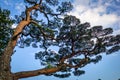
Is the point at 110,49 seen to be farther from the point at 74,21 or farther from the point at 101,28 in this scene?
the point at 74,21

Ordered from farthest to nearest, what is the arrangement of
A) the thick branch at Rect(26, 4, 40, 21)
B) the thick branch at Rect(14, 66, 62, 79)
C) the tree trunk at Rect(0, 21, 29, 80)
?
the thick branch at Rect(26, 4, 40, 21)
the thick branch at Rect(14, 66, 62, 79)
the tree trunk at Rect(0, 21, 29, 80)

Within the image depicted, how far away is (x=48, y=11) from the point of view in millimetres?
16484

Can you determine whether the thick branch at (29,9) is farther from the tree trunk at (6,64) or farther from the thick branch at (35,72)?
the thick branch at (35,72)

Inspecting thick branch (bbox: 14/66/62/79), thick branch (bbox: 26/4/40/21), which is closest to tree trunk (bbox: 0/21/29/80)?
thick branch (bbox: 14/66/62/79)

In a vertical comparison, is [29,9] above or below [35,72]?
above

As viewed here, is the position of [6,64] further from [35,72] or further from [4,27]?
[4,27]

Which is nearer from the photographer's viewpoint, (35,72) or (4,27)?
(35,72)

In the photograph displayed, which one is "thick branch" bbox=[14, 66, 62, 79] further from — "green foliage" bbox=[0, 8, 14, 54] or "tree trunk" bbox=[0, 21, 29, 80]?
"green foliage" bbox=[0, 8, 14, 54]

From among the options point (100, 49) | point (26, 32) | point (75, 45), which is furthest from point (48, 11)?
point (100, 49)

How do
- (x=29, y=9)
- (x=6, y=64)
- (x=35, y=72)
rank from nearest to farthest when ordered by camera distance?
(x=6, y=64) → (x=35, y=72) → (x=29, y=9)

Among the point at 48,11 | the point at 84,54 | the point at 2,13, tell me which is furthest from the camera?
the point at 2,13

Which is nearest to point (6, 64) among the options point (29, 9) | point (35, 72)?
point (35, 72)

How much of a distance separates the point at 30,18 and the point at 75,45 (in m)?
3.74

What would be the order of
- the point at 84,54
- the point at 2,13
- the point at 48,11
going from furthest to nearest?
the point at 2,13 → the point at 48,11 → the point at 84,54
